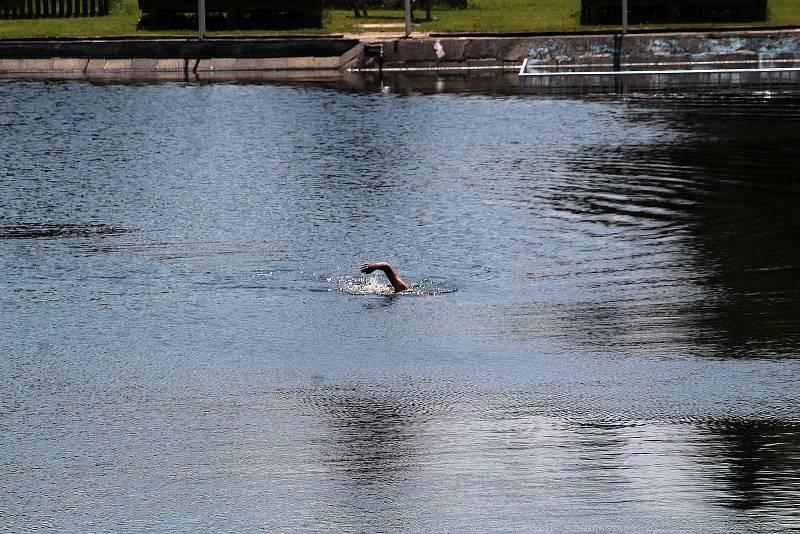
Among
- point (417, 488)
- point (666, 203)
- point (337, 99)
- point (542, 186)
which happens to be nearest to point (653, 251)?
point (666, 203)

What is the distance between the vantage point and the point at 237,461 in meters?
10.2

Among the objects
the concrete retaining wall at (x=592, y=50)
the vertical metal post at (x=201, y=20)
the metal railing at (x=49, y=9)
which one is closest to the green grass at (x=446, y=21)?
the metal railing at (x=49, y=9)

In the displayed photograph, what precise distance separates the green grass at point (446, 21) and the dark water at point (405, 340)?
1928cm

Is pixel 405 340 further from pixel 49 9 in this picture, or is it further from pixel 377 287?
pixel 49 9

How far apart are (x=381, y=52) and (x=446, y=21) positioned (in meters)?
5.28

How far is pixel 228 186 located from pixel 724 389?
40.2 feet

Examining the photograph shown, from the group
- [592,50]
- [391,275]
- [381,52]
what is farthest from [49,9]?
[391,275]

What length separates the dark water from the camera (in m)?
9.56

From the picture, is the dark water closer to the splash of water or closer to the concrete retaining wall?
the splash of water

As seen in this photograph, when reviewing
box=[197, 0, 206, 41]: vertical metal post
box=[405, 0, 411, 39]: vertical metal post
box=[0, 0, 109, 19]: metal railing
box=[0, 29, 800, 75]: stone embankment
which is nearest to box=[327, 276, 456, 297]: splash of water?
box=[405, 0, 411, 39]: vertical metal post

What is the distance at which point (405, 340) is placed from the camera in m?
13.5

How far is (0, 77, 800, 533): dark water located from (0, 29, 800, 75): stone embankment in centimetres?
1581

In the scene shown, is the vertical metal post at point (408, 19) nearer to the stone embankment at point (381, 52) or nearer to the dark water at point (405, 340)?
the stone embankment at point (381, 52)

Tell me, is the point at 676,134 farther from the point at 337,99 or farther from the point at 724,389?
the point at 724,389
